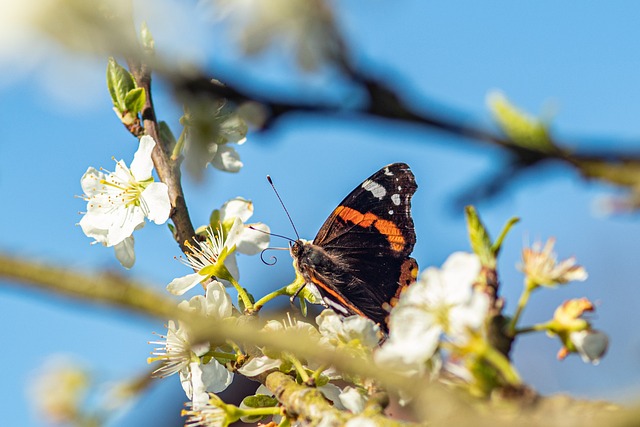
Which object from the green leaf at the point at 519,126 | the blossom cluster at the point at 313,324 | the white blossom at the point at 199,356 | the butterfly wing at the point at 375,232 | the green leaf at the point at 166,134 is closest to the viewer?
the green leaf at the point at 519,126

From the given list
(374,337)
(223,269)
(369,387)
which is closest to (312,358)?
(369,387)

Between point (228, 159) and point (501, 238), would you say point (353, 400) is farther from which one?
point (228, 159)

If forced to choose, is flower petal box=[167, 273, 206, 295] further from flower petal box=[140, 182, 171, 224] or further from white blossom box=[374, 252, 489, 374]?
white blossom box=[374, 252, 489, 374]

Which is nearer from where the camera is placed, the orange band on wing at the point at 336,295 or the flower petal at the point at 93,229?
the orange band on wing at the point at 336,295

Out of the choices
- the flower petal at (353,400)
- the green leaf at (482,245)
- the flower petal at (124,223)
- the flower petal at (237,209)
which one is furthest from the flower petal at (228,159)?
the green leaf at (482,245)

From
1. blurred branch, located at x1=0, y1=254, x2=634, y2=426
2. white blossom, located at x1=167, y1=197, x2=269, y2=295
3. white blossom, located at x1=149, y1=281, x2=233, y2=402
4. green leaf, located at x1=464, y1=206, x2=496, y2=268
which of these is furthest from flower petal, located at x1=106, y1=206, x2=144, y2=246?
blurred branch, located at x1=0, y1=254, x2=634, y2=426

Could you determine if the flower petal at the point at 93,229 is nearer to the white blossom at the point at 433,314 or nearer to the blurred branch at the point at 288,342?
the white blossom at the point at 433,314

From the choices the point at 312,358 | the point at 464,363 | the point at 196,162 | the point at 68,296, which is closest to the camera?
the point at 68,296

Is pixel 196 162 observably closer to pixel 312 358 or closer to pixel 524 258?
pixel 524 258
